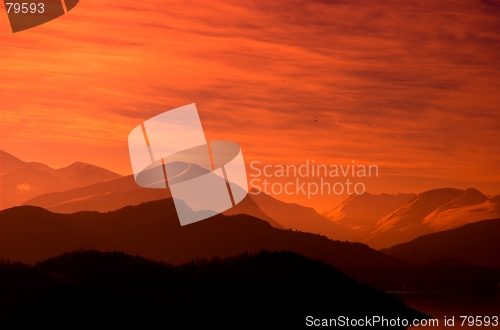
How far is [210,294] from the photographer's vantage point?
7662 cm

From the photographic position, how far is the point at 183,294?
7312 centimetres

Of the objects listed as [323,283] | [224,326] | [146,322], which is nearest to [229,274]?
[323,283]

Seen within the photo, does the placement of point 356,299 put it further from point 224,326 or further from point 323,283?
point 224,326

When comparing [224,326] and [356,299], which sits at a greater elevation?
[224,326]

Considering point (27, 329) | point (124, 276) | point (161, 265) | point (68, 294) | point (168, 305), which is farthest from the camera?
point (161, 265)

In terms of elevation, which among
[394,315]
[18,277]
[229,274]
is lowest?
[394,315]

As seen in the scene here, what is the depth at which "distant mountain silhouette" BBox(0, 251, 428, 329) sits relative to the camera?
2226 inches

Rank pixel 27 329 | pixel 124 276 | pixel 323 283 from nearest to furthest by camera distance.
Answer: pixel 27 329 < pixel 124 276 < pixel 323 283

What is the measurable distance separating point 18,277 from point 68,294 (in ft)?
20.2

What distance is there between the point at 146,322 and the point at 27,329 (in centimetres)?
990

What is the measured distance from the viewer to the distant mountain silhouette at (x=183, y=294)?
185 feet

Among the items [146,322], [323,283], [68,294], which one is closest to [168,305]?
[146,322]

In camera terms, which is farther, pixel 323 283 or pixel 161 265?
pixel 323 283

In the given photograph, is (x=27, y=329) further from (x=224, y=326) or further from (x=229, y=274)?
(x=229, y=274)
